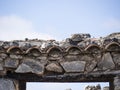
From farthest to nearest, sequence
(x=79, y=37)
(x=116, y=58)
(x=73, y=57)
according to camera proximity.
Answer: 1. (x=79, y=37)
2. (x=73, y=57)
3. (x=116, y=58)

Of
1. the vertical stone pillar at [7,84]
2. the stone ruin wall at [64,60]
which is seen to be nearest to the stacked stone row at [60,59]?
the stone ruin wall at [64,60]

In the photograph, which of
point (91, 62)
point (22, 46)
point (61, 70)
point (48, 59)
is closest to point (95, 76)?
point (91, 62)

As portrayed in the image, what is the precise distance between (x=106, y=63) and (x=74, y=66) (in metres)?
0.49

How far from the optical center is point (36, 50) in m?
3.94

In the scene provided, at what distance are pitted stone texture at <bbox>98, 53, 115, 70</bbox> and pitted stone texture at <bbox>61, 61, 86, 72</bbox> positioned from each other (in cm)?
26

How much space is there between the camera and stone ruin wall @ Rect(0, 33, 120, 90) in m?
3.80

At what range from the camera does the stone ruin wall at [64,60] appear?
3.80 metres

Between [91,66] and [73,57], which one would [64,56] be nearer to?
[73,57]

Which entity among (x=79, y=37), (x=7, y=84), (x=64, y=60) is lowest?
(x=7, y=84)

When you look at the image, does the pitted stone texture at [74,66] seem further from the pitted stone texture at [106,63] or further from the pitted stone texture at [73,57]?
the pitted stone texture at [106,63]

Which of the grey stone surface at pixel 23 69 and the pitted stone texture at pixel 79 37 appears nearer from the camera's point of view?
the grey stone surface at pixel 23 69

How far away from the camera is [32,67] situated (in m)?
3.91

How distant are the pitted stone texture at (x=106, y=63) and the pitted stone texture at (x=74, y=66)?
10.4 inches

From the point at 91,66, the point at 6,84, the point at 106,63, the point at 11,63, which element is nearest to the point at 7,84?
the point at 6,84
